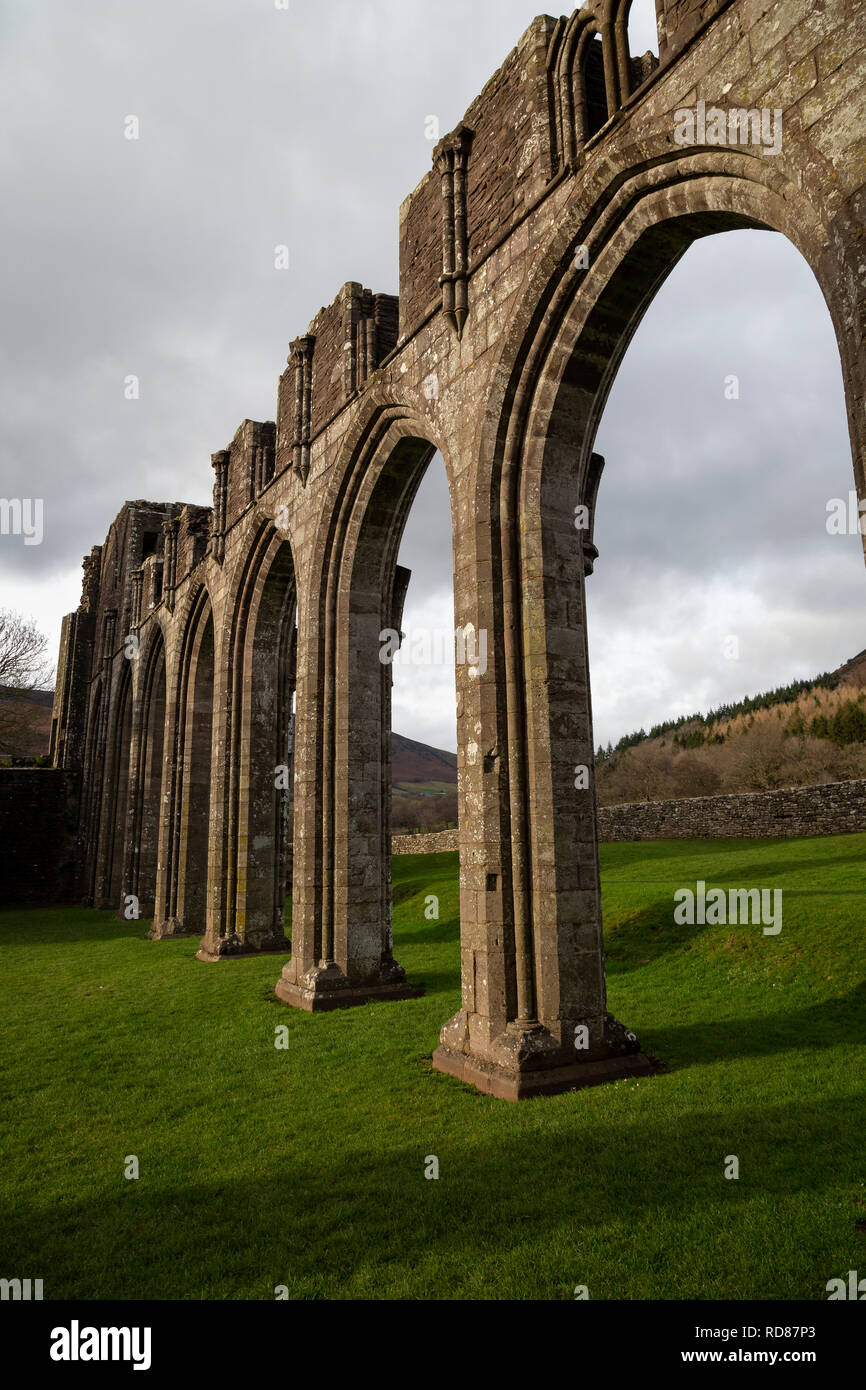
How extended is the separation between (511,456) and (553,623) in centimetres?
142

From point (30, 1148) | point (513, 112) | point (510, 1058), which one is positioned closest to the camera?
point (30, 1148)

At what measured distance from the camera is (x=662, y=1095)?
5035 millimetres

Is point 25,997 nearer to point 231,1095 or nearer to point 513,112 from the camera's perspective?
point 231,1095

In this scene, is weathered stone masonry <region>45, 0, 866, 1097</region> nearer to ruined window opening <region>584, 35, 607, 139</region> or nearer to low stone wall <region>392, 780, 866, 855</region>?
ruined window opening <region>584, 35, 607, 139</region>

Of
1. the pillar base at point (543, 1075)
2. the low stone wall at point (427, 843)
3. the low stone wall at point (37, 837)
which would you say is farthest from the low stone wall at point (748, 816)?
the low stone wall at point (37, 837)

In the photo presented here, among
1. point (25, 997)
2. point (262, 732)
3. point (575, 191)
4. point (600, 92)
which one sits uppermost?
point (600, 92)

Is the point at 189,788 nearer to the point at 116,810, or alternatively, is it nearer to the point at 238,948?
the point at 238,948

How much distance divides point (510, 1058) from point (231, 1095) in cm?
202

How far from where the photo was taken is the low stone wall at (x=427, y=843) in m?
29.1

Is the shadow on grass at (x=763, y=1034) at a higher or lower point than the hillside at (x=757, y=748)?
lower

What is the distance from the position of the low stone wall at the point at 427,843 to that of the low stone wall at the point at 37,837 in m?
11.2

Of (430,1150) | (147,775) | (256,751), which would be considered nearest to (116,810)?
(147,775)

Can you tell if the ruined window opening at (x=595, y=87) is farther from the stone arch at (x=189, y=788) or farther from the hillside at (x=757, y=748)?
the hillside at (x=757, y=748)
